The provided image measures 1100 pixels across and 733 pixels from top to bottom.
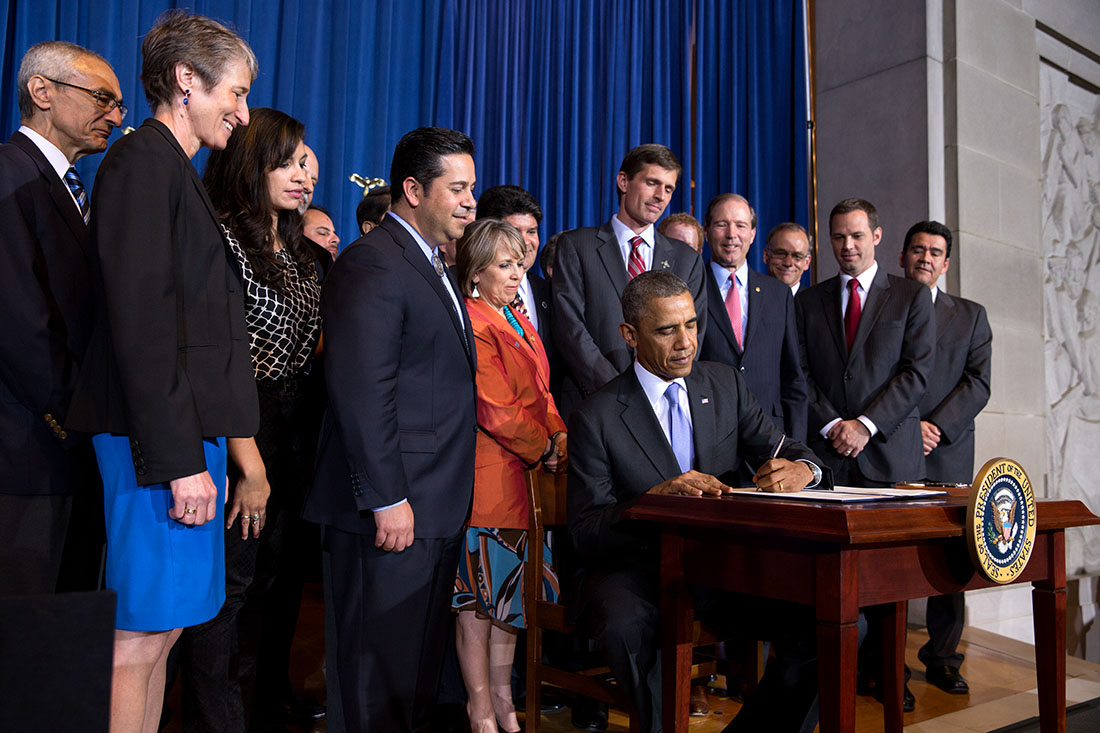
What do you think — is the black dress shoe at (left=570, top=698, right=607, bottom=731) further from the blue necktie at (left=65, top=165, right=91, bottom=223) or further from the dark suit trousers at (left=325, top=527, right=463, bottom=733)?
the blue necktie at (left=65, top=165, right=91, bottom=223)

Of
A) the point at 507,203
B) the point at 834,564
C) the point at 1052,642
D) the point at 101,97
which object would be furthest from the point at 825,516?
the point at 507,203

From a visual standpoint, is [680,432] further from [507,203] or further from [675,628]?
[507,203]

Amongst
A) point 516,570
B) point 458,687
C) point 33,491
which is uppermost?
point 33,491

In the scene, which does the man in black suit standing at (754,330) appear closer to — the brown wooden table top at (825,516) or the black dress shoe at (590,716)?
the black dress shoe at (590,716)

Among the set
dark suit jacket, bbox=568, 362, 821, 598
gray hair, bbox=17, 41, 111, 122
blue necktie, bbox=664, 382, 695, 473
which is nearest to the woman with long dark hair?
gray hair, bbox=17, 41, 111, 122

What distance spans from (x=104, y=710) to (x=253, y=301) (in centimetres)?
124

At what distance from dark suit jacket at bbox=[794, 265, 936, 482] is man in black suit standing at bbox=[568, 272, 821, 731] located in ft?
3.17

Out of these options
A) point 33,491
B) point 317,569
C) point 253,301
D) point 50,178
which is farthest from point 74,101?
point 317,569

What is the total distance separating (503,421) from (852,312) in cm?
160

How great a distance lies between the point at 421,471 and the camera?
1.92m

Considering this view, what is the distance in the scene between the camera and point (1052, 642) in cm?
189

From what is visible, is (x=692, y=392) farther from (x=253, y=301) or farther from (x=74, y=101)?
(x=74, y=101)

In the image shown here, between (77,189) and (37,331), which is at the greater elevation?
(77,189)

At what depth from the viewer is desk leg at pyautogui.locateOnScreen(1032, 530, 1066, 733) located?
1.86 metres
